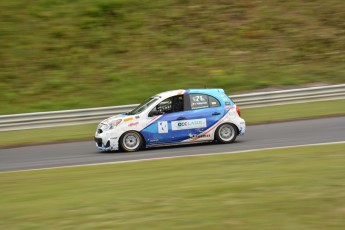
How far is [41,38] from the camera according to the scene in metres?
27.0

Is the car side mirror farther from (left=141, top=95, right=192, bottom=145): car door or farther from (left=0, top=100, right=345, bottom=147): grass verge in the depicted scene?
(left=0, top=100, right=345, bottom=147): grass verge

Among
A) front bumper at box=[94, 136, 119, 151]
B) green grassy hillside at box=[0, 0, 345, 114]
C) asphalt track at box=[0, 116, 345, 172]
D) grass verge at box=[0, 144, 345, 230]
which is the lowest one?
grass verge at box=[0, 144, 345, 230]

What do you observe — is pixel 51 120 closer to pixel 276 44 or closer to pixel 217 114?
pixel 217 114

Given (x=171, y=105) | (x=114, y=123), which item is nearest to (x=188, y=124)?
(x=171, y=105)

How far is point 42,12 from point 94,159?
16352 mm

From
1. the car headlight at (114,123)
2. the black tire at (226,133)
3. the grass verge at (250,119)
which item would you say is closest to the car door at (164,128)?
the car headlight at (114,123)

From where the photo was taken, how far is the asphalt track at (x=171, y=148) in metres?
13.6

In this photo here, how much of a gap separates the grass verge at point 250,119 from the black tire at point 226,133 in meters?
3.41

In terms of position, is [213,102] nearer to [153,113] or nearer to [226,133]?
[226,133]

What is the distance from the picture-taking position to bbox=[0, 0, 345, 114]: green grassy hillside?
23.7 m

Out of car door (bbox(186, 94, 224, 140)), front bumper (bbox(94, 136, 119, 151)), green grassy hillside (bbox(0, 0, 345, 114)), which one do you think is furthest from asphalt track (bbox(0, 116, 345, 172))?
green grassy hillside (bbox(0, 0, 345, 114))

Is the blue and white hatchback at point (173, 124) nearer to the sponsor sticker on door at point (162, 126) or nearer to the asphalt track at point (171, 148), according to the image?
the sponsor sticker on door at point (162, 126)

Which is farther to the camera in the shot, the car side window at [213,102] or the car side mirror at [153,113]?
the car side window at [213,102]

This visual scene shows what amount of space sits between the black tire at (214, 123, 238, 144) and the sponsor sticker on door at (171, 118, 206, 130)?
417 mm
